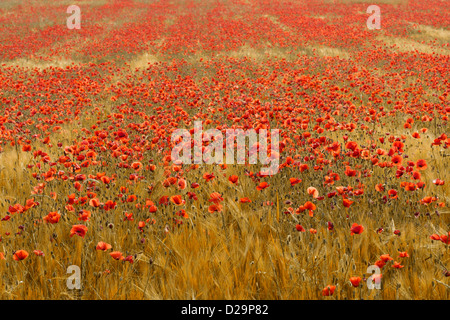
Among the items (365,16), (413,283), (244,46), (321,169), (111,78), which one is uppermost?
(365,16)

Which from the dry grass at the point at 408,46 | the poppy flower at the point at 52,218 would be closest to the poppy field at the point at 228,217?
the poppy flower at the point at 52,218

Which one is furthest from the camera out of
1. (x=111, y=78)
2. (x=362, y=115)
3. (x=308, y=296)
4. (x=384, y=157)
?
(x=111, y=78)

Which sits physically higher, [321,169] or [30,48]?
[30,48]

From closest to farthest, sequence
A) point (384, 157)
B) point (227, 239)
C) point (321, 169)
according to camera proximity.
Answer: point (227, 239), point (321, 169), point (384, 157)

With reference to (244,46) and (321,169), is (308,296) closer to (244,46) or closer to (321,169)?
(321,169)

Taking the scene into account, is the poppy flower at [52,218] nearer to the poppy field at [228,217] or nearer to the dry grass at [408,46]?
the poppy field at [228,217]

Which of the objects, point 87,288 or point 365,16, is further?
point 365,16

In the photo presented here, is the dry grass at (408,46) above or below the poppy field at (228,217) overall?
above

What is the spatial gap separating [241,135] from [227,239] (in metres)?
2.31

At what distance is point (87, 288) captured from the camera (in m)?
2.03

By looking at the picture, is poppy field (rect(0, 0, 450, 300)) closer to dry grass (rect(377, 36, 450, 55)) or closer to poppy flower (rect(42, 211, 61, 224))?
poppy flower (rect(42, 211, 61, 224))

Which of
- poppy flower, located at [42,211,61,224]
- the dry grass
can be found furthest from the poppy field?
the dry grass

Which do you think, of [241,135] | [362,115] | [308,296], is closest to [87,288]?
[308,296]

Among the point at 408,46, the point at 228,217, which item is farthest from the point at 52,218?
the point at 408,46
